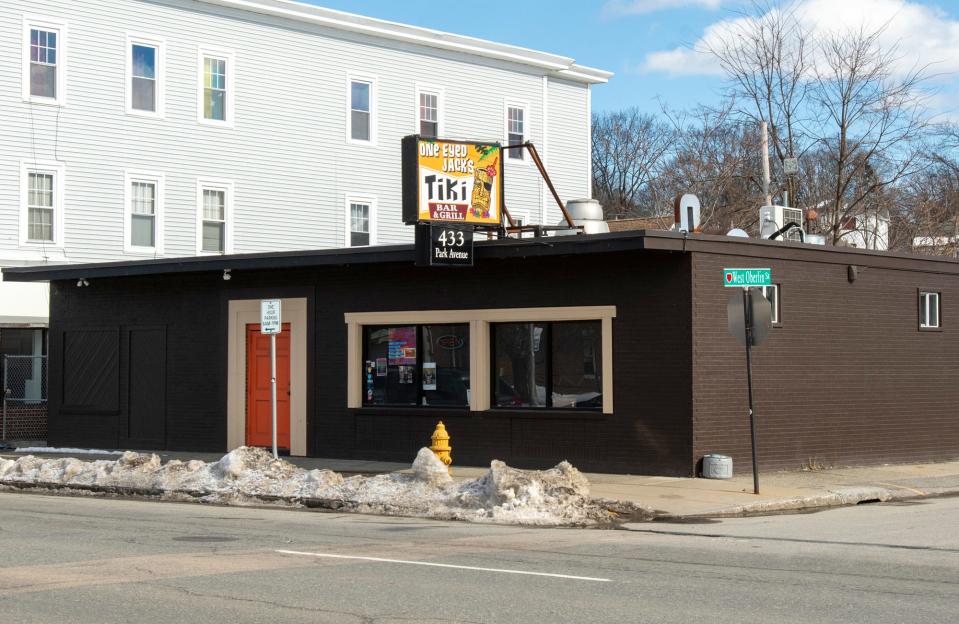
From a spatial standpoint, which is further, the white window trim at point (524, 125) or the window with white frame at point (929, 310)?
the white window trim at point (524, 125)

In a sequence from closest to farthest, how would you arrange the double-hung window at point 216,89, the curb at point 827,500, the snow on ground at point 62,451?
1. the curb at point 827,500
2. the snow on ground at point 62,451
3. the double-hung window at point 216,89

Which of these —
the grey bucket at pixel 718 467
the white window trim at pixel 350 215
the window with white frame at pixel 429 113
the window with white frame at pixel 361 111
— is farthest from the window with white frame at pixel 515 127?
the grey bucket at pixel 718 467

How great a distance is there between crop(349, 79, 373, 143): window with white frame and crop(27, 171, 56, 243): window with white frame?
9.34 m

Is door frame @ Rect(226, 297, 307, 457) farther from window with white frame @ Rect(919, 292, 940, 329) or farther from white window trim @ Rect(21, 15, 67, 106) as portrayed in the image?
white window trim @ Rect(21, 15, 67, 106)

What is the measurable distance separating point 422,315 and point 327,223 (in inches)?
629

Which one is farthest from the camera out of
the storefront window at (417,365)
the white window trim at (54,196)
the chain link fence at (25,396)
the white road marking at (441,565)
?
the white window trim at (54,196)

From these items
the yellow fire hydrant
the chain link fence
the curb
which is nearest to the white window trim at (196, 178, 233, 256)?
the chain link fence

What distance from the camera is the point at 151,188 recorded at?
32.9m

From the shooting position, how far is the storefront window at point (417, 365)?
20781mm

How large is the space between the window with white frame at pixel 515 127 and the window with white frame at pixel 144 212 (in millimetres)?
12071

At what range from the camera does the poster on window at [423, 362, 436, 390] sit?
21.1 m

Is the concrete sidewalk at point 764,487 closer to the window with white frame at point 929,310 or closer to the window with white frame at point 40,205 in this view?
the window with white frame at point 929,310

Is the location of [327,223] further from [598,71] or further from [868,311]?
[868,311]

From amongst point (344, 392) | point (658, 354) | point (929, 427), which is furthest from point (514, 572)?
point (929, 427)
